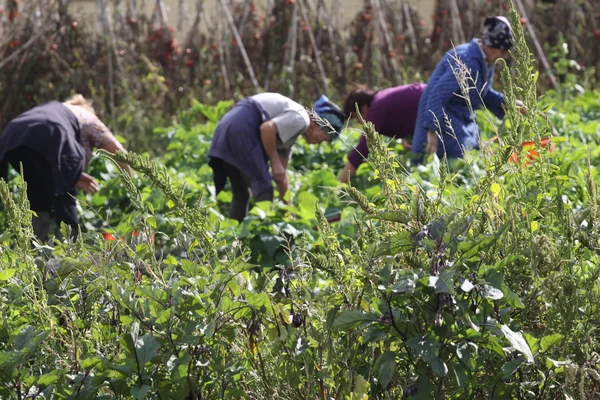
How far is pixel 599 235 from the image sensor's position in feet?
7.00

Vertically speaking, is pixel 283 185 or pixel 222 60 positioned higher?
pixel 283 185

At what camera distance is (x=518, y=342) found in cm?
185

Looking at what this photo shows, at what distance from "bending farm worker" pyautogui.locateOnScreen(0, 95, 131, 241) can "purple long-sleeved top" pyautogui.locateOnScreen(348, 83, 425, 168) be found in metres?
1.88

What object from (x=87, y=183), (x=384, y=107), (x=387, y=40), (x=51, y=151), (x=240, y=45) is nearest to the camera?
(x=51, y=151)

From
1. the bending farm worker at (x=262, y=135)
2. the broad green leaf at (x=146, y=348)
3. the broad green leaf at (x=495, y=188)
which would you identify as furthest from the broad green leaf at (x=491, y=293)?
the bending farm worker at (x=262, y=135)

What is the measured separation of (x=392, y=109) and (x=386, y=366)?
509 centimetres

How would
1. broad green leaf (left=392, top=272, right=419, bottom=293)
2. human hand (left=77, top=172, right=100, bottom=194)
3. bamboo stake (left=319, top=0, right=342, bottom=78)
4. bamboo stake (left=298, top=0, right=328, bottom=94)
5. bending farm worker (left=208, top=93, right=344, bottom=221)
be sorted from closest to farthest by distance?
broad green leaf (left=392, top=272, right=419, bottom=293)
bending farm worker (left=208, top=93, right=344, bottom=221)
human hand (left=77, top=172, right=100, bottom=194)
bamboo stake (left=298, top=0, right=328, bottom=94)
bamboo stake (left=319, top=0, right=342, bottom=78)

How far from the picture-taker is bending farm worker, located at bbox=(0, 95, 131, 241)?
18.5ft

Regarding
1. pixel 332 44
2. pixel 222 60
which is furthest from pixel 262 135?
pixel 332 44

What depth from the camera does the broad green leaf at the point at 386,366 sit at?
1.89 meters

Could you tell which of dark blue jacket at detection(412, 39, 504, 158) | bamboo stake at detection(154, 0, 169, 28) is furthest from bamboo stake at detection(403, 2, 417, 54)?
dark blue jacket at detection(412, 39, 504, 158)

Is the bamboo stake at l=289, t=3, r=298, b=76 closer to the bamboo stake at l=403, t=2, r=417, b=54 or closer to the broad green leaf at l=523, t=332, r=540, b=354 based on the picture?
the bamboo stake at l=403, t=2, r=417, b=54

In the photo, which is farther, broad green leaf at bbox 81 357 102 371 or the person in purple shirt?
the person in purple shirt

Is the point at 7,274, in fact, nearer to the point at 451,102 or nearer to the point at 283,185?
the point at 283,185
